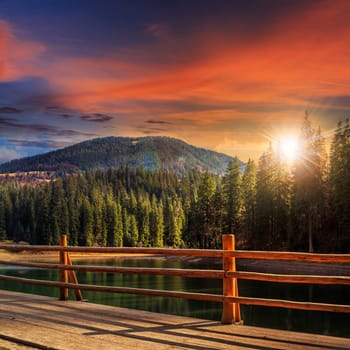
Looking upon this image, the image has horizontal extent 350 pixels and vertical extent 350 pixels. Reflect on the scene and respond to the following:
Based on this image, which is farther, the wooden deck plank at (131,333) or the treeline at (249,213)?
the treeline at (249,213)

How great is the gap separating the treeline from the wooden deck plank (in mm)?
49238

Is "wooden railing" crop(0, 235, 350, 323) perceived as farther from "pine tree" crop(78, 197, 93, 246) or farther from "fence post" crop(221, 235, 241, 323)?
"pine tree" crop(78, 197, 93, 246)

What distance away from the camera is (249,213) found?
246 feet

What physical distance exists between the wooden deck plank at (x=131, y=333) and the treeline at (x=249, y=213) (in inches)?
1938

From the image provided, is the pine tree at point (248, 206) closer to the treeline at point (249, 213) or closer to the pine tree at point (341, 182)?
the treeline at point (249, 213)

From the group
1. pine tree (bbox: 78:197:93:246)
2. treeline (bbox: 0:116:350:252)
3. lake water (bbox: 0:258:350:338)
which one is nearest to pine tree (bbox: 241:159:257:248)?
treeline (bbox: 0:116:350:252)

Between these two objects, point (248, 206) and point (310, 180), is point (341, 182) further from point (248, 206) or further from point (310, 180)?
point (248, 206)

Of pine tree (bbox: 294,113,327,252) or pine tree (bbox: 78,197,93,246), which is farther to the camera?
pine tree (bbox: 78,197,93,246)

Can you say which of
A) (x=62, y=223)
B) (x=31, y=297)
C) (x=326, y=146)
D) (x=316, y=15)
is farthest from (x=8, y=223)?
(x=31, y=297)

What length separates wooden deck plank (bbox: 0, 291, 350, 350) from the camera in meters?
7.45

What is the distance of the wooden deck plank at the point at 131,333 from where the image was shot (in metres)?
7.45

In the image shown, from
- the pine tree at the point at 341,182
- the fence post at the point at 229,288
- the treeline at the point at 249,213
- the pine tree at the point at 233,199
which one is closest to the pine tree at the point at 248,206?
the treeline at the point at 249,213

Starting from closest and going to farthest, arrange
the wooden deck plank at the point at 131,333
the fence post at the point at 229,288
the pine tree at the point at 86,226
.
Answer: the wooden deck plank at the point at 131,333 → the fence post at the point at 229,288 → the pine tree at the point at 86,226

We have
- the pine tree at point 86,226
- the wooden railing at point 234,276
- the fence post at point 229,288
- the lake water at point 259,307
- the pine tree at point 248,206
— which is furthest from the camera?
the pine tree at point 86,226
